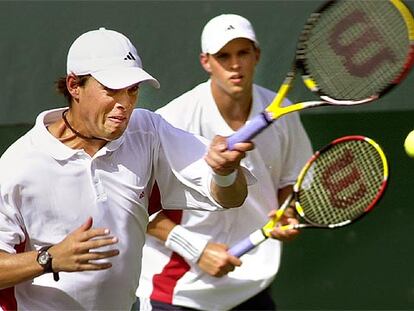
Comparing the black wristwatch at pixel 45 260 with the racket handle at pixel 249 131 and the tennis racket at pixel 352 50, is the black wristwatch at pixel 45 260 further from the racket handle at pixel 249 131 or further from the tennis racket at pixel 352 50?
the tennis racket at pixel 352 50

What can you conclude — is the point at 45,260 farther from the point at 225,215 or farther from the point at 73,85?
the point at 225,215

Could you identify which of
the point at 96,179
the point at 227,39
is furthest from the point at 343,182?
the point at 96,179

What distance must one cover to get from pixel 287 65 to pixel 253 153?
694mm

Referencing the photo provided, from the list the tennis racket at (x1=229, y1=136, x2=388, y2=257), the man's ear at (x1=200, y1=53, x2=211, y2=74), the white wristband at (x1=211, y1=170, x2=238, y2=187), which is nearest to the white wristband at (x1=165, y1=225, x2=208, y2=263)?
the tennis racket at (x1=229, y1=136, x2=388, y2=257)

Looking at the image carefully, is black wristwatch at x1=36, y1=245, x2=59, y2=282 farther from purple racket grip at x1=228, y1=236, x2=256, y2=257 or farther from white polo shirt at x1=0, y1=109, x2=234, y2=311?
purple racket grip at x1=228, y1=236, x2=256, y2=257

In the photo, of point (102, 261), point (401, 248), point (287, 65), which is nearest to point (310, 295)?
point (401, 248)

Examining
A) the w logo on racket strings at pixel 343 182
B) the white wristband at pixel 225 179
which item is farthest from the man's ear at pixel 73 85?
the w logo on racket strings at pixel 343 182

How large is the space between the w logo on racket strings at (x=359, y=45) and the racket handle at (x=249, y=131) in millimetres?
679

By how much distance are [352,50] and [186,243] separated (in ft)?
3.07

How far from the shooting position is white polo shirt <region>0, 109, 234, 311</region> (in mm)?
3311

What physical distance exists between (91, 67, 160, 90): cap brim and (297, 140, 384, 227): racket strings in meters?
1.17

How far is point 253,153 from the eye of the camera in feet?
15.2

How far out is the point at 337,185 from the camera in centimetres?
442

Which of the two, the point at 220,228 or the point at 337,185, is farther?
the point at 220,228
